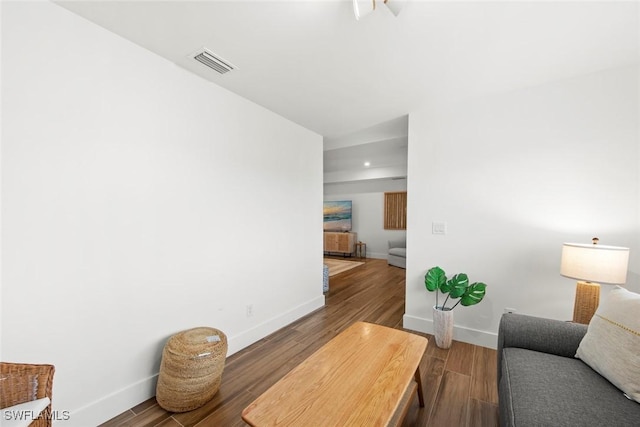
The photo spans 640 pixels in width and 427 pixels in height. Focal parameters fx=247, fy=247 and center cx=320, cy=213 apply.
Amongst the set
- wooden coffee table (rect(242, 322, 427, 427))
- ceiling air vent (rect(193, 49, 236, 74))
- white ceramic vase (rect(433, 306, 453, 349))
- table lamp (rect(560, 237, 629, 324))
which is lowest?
white ceramic vase (rect(433, 306, 453, 349))

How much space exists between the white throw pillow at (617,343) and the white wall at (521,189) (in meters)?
1.02

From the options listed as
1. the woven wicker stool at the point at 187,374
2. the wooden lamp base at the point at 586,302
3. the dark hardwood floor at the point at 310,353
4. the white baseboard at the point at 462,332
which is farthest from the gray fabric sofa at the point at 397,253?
the woven wicker stool at the point at 187,374

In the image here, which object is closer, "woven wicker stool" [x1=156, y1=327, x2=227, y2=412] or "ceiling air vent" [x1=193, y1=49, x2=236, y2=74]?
"woven wicker stool" [x1=156, y1=327, x2=227, y2=412]

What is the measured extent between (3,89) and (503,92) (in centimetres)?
353

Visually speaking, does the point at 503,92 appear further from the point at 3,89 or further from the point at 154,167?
the point at 3,89

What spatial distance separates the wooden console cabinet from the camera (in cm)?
729

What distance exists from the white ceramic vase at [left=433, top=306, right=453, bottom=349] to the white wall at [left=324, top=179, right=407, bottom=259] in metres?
4.61

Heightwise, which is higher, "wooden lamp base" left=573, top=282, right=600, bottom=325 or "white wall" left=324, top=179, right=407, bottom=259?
"white wall" left=324, top=179, right=407, bottom=259

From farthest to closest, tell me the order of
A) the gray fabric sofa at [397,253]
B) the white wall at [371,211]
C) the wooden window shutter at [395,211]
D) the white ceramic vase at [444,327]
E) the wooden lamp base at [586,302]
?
1. the white wall at [371,211]
2. the wooden window shutter at [395,211]
3. the gray fabric sofa at [397,253]
4. the white ceramic vase at [444,327]
5. the wooden lamp base at [586,302]

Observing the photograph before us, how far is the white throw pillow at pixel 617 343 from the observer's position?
1.04 meters

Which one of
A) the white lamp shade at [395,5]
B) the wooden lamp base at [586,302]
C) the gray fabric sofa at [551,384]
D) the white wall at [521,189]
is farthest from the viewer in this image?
the white wall at [521,189]

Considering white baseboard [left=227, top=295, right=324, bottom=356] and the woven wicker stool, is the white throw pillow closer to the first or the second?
the woven wicker stool

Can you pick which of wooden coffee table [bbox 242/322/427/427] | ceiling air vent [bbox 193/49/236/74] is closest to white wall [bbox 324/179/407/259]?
wooden coffee table [bbox 242/322/427/427]

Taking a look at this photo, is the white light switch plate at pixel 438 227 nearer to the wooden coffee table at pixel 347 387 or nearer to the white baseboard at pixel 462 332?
the white baseboard at pixel 462 332
